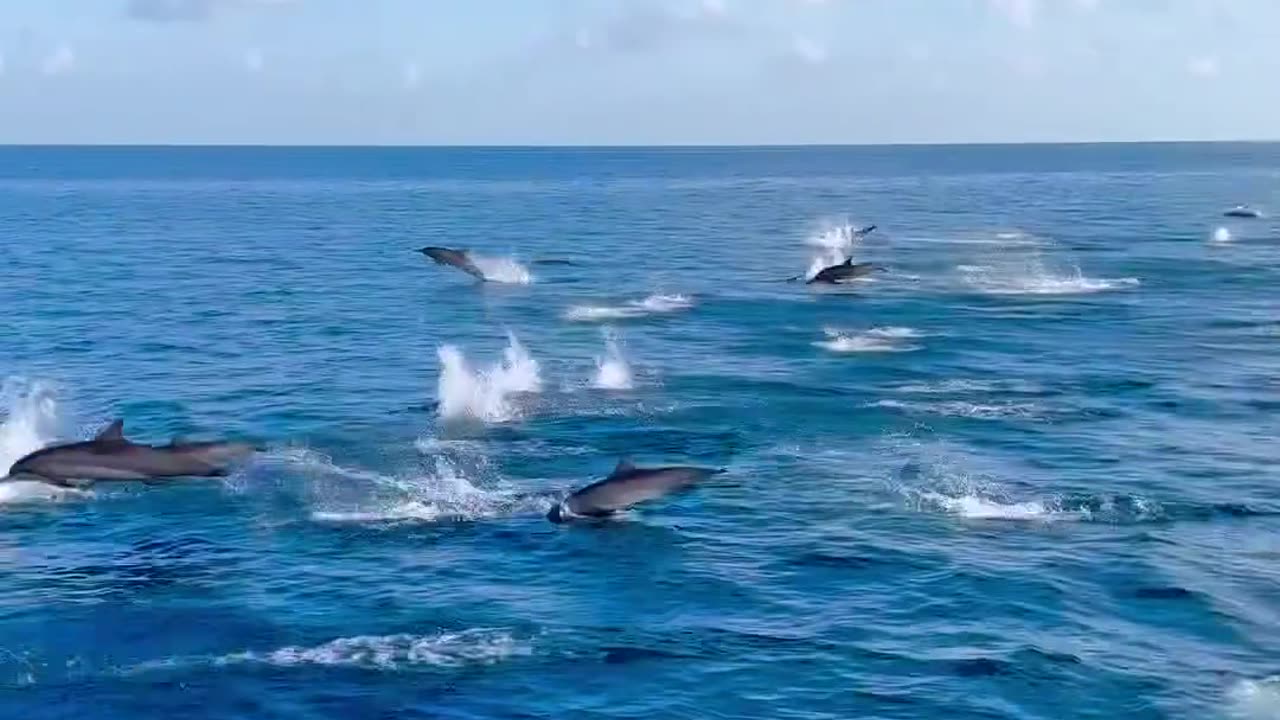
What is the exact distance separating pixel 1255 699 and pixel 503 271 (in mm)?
69005

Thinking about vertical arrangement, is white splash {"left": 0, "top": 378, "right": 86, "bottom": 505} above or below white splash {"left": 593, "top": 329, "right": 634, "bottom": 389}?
below

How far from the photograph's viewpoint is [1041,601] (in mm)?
28156

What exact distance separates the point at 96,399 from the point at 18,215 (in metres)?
115

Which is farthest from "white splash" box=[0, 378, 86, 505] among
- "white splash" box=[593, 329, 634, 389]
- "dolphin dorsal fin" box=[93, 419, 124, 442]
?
"white splash" box=[593, 329, 634, 389]

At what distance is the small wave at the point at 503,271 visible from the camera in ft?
285

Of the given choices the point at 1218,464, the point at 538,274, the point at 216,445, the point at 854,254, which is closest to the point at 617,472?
the point at 216,445

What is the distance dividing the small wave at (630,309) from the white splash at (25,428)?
78.6 ft

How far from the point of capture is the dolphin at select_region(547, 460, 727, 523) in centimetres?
3234

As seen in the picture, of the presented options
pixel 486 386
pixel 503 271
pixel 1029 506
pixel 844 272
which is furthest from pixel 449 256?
pixel 1029 506

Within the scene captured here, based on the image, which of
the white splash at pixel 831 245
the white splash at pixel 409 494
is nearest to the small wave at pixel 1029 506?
the white splash at pixel 409 494

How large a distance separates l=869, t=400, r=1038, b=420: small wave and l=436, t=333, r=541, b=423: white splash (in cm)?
1062

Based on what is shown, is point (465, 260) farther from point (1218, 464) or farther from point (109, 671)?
point (109, 671)

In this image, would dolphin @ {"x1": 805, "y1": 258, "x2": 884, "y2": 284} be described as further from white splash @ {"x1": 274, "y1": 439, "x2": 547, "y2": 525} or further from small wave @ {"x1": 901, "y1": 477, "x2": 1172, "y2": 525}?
white splash @ {"x1": 274, "y1": 439, "x2": 547, "y2": 525}

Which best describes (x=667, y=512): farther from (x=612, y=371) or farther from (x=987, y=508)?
(x=612, y=371)
